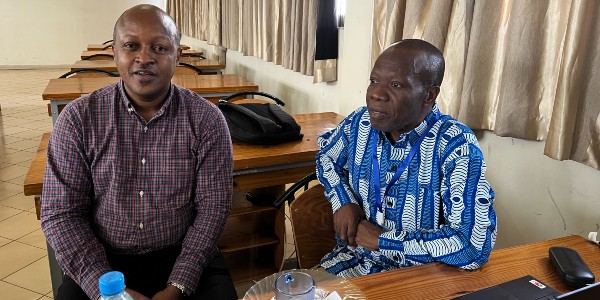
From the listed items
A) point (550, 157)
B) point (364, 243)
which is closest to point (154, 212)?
point (364, 243)

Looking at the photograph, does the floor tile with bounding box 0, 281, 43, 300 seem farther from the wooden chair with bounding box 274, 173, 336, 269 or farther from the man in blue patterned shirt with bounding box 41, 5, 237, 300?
the wooden chair with bounding box 274, 173, 336, 269

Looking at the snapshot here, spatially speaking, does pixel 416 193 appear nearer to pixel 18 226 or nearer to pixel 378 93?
pixel 378 93

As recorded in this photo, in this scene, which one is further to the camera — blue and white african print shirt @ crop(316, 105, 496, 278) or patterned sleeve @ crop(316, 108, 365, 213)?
patterned sleeve @ crop(316, 108, 365, 213)

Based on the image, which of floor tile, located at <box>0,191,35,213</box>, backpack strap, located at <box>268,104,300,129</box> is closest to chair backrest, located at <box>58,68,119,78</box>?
floor tile, located at <box>0,191,35,213</box>

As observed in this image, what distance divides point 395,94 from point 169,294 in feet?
2.79

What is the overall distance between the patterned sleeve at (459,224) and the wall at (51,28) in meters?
10.8

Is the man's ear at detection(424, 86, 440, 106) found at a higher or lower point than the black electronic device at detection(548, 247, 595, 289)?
higher

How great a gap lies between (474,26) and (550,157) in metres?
0.59

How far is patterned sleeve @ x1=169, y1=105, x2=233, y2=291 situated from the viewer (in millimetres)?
1493

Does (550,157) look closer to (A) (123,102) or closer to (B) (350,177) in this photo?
(B) (350,177)

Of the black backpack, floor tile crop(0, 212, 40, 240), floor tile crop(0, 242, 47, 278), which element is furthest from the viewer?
floor tile crop(0, 212, 40, 240)

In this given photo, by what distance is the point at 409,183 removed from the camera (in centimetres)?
136

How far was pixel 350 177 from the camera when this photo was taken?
5.10 ft

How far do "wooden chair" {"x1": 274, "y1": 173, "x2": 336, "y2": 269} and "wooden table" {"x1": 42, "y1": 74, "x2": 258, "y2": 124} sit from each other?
2.19 meters
